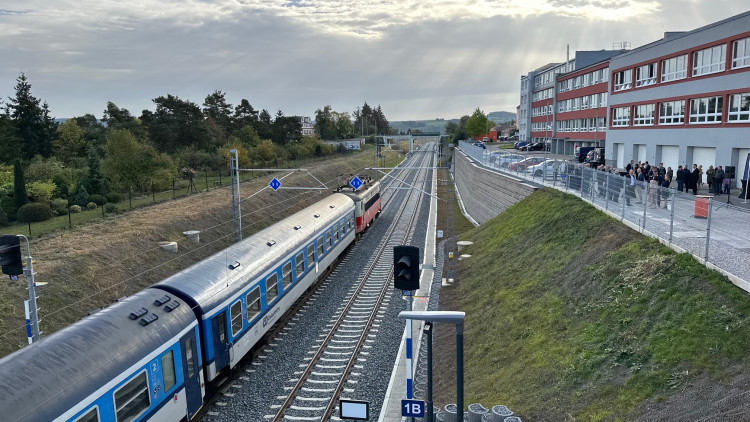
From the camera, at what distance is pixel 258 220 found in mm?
39281

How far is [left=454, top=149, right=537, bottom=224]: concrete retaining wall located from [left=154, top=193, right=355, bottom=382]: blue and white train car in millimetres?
12479

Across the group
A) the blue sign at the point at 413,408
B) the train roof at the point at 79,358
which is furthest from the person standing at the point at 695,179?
the train roof at the point at 79,358

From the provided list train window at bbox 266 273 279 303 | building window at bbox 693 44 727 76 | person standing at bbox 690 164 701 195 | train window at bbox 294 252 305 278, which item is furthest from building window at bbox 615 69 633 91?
train window at bbox 266 273 279 303

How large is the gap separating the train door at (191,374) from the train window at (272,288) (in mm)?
4644

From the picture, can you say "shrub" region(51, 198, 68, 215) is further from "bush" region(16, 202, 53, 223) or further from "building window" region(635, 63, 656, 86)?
"building window" region(635, 63, 656, 86)

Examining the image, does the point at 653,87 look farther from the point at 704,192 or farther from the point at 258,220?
the point at 258,220

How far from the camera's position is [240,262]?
14.7 metres

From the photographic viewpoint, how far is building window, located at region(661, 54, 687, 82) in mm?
32006

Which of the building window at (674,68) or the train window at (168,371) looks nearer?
the train window at (168,371)

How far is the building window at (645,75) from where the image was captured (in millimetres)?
36125

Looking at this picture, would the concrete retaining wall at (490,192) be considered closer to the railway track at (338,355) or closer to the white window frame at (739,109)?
the railway track at (338,355)

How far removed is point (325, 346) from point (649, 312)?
371 inches

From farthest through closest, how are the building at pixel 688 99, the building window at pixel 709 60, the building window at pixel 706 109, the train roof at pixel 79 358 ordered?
the building window at pixel 706 109 < the building window at pixel 709 60 < the building at pixel 688 99 < the train roof at pixel 79 358

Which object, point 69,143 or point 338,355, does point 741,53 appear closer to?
point 338,355
